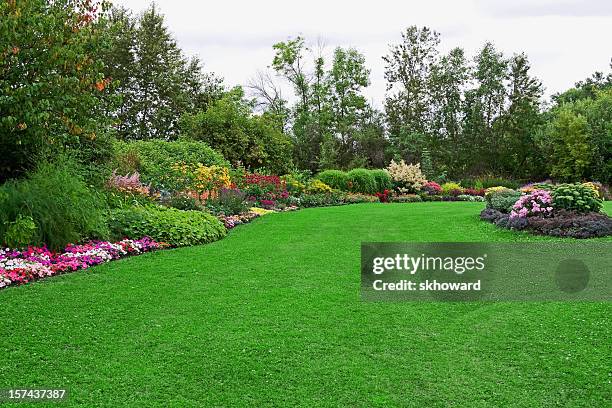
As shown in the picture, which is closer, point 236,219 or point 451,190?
point 236,219

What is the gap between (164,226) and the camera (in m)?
8.05

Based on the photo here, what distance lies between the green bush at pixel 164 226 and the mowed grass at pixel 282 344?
1.60m

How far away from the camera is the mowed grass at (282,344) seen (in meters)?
3.18

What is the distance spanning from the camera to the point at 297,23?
29.5 metres

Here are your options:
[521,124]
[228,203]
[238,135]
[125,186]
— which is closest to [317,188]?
[238,135]

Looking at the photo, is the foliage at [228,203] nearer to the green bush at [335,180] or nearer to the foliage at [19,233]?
the foliage at [19,233]

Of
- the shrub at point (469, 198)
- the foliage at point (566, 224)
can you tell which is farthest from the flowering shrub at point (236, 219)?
the shrub at point (469, 198)

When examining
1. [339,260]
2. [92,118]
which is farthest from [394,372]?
[92,118]

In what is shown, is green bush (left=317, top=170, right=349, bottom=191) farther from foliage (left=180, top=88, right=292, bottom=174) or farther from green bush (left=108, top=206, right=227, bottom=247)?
green bush (left=108, top=206, right=227, bottom=247)

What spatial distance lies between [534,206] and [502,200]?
→ 57.7 inches

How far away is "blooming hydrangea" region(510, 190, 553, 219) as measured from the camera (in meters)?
8.98

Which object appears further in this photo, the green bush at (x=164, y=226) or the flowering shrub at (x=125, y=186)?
the flowering shrub at (x=125, y=186)

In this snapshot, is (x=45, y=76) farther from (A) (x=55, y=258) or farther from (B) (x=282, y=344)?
(B) (x=282, y=344)

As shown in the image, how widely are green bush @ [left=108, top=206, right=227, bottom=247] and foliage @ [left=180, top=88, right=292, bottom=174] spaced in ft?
32.7
